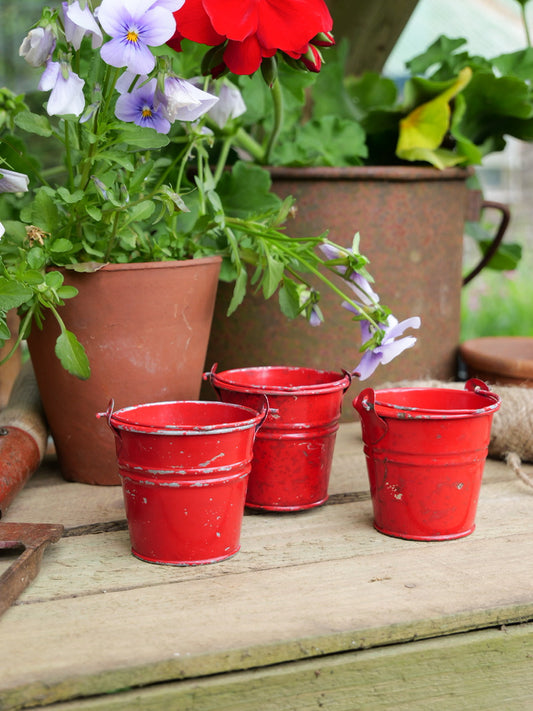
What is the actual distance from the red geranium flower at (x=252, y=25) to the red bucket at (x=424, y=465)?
0.47 meters

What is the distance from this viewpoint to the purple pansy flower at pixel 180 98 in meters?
0.99

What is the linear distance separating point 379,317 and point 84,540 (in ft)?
1.69

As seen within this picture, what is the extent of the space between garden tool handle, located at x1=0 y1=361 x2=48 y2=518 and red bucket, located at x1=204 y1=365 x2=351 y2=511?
328 millimetres

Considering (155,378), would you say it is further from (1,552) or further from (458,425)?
(458,425)

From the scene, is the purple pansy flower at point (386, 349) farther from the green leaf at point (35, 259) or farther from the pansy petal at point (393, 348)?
the green leaf at point (35, 259)

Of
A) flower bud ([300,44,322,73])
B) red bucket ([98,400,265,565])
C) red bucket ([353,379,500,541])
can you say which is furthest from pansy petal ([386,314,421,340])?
flower bud ([300,44,322,73])

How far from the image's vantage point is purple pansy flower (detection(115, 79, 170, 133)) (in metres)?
1.04

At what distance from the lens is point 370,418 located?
42.8 inches

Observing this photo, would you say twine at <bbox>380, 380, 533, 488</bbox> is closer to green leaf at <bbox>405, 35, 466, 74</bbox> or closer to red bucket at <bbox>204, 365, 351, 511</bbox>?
red bucket at <bbox>204, 365, 351, 511</bbox>

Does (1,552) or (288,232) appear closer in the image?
(1,552)

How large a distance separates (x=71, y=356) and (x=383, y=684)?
57cm

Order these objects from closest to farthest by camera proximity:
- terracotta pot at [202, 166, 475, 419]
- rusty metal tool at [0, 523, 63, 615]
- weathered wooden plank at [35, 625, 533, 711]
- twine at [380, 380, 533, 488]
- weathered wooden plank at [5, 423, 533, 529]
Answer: weathered wooden plank at [35, 625, 533, 711], rusty metal tool at [0, 523, 63, 615], weathered wooden plank at [5, 423, 533, 529], twine at [380, 380, 533, 488], terracotta pot at [202, 166, 475, 419]

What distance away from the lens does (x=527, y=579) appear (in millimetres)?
949

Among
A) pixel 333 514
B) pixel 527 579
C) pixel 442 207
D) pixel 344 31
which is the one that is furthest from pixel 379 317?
pixel 344 31
